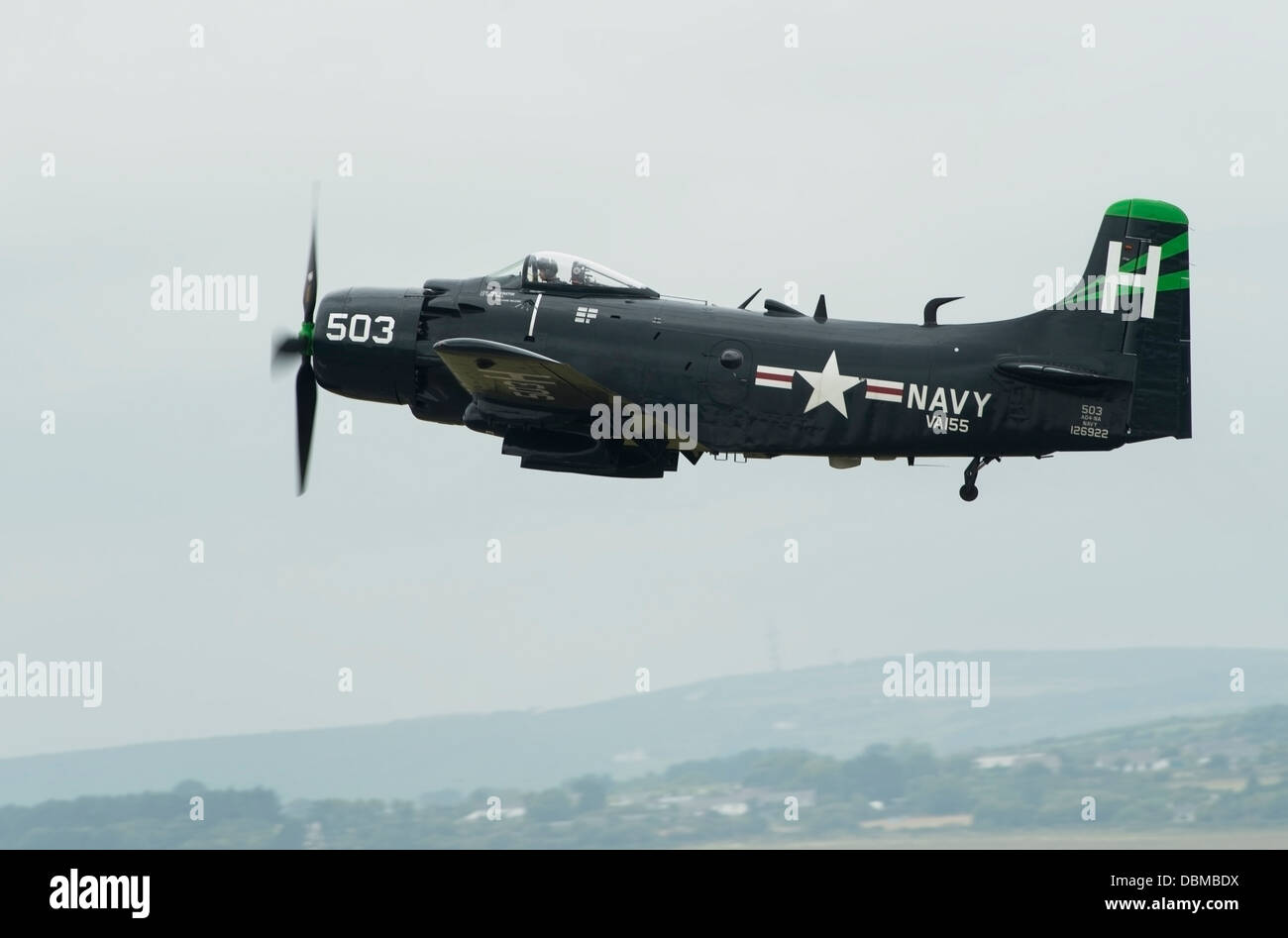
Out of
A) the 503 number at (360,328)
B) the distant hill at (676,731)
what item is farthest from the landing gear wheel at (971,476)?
the distant hill at (676,731)

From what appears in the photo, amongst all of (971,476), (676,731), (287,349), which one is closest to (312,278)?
(287,349)

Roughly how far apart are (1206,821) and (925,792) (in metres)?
6.74

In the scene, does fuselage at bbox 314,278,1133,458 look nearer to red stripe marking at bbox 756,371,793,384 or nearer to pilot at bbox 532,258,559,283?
red stripe marking at bbox 756,371,793,384

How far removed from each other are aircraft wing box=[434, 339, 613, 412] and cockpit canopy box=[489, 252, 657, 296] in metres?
1.12

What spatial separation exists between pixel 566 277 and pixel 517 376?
2238mm

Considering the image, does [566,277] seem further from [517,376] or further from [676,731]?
[676,731]

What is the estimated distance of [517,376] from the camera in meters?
24.4

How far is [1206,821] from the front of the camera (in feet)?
136

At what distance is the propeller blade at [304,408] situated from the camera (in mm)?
27625

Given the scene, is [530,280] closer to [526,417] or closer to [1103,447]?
[526,417]

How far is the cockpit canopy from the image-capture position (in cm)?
2580

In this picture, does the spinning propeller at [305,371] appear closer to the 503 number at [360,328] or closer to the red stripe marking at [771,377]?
the 503 number at [360,328]

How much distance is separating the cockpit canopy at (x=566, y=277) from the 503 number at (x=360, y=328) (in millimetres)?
1800
